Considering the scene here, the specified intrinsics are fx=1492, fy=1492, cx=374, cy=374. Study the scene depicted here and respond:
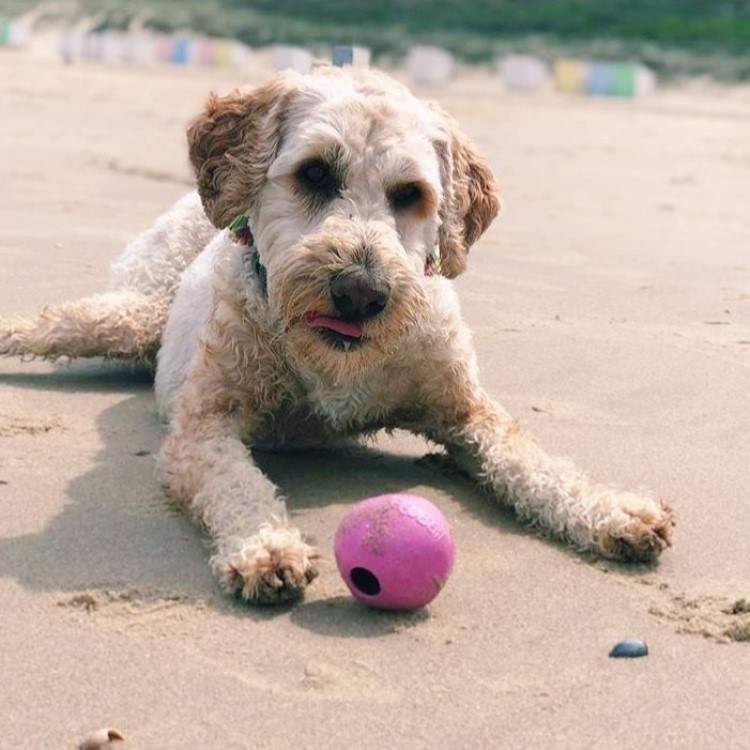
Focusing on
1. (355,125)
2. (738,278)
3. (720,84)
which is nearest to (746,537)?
(355,125)

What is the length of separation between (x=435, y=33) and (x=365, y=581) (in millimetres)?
26548

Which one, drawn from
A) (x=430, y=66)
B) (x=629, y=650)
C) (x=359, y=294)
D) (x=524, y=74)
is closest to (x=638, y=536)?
(x=629, y=650)

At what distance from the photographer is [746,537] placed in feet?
14.8

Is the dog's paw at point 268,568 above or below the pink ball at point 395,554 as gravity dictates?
below

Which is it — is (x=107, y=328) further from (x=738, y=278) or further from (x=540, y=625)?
(x=738, y=278)

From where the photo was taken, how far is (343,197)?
4.56 meters

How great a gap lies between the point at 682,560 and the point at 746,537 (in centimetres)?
30

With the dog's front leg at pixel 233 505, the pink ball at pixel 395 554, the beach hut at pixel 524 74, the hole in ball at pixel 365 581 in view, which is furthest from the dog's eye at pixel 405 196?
the beach hut at pixel 524 74

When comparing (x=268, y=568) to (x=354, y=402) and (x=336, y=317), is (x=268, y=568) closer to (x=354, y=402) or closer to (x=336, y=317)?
(x=336, y=317)

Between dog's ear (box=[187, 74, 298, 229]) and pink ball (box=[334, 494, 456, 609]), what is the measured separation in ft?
4.43

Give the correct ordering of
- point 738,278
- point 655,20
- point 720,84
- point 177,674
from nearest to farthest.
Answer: point 177,674 < point 738,278 < point 720,84 < point 655,20

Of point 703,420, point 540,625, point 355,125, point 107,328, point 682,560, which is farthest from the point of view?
point 107,328

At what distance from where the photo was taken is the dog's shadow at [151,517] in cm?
392

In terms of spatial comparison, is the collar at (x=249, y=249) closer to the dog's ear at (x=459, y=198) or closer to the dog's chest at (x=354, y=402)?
the dog's chest at (x=354, y=402)
